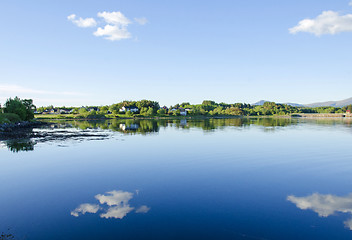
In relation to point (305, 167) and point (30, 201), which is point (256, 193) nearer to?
point (305, 167)

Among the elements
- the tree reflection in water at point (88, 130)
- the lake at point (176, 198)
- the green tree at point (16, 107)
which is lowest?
the lake at point (176, 198)

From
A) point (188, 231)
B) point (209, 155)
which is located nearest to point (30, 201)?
point (188, 231)

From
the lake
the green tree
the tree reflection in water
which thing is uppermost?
the green tree

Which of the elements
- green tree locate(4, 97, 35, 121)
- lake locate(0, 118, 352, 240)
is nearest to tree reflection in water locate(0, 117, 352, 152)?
green tree locate(4, 97, 35, 121)

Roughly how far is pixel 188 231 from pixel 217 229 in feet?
4.69

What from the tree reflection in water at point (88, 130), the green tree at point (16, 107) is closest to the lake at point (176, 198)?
the tree reflection in water at point (88, 130)

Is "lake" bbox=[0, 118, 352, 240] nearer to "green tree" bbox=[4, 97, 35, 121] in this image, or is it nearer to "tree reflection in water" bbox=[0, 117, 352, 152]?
"tree reflection in water" bbox=[0, 117, 352, 152]

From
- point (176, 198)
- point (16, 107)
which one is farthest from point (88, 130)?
point (176, 198)

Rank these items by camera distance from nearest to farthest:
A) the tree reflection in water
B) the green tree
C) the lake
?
the lake < the tree reflection in water < the green tree

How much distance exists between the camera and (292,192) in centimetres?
1558

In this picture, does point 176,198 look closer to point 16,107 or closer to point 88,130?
point 88,130

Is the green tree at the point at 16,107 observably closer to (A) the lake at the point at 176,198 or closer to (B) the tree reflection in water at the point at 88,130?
(B) the tree reflection in water at the point at 88,130

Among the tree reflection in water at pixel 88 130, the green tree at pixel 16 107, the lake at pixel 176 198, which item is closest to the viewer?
the lake at pixel 176 198

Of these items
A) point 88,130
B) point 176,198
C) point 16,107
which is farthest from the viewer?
point 16,107
